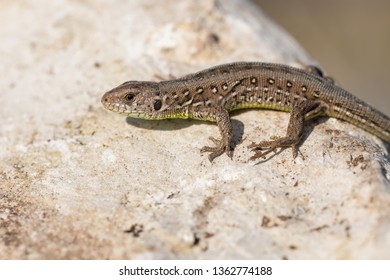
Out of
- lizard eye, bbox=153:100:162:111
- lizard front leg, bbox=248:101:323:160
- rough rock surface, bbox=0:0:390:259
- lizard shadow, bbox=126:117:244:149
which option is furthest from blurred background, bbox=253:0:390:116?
lizard eye, bbox=153:100:162:111

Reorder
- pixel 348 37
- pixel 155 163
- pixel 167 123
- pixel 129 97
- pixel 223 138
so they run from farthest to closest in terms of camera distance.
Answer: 1. pixel 348 37
2. pixel 167 123
3. pixel 129 97
4. pixel 223 138
5. pixel 155 163

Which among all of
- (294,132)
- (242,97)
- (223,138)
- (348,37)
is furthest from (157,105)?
(348,37)

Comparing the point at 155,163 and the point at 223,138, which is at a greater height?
the point at 223,138

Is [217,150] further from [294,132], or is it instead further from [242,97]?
[242,97]

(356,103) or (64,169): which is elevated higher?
(356,103)

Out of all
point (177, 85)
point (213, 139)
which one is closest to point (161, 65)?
point (177, 85)

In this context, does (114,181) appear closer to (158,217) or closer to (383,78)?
(158,217)
